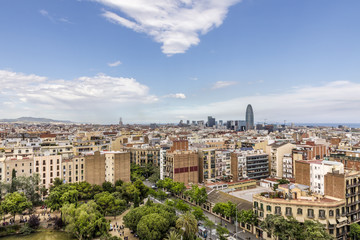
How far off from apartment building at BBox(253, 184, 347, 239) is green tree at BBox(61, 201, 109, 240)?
33060 mm

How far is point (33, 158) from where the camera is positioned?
234ft

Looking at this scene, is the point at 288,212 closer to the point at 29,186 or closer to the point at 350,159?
the point at 350,159

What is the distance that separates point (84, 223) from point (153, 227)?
14.8 meters

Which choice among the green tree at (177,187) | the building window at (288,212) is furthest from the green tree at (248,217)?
the green tree at (177,187)

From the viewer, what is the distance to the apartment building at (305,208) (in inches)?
1810

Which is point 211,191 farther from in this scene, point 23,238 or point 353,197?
point 23,238

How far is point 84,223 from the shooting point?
4869cm

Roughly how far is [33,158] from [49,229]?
25128 millimetres

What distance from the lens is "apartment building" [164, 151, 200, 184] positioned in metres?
82.8

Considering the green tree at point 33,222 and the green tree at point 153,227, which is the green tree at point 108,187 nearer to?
the green tree at point 33,222

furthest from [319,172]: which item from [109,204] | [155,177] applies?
[109,204]

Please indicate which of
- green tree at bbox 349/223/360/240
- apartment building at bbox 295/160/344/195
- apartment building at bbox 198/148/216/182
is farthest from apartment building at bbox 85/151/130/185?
green tree at bbox 349/223/360/240

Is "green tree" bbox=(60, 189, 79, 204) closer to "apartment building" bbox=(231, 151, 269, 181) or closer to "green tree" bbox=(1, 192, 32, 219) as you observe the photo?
"green tree" bbox=(1, 192, 32, 219)

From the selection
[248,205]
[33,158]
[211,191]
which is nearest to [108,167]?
[33,158]
